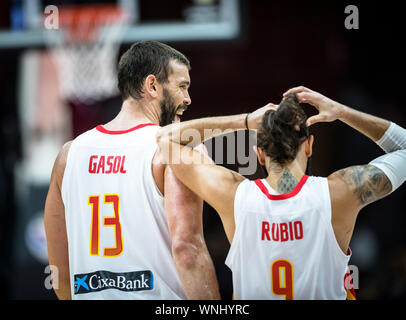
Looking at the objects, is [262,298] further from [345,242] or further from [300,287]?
[345,242]

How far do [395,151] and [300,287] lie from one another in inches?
34.8

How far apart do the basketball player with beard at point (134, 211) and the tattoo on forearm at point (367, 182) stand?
799mm

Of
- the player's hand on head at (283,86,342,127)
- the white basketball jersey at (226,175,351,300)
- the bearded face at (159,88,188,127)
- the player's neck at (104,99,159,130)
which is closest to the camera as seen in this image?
the white basketball jersey at (226,175,351,300)

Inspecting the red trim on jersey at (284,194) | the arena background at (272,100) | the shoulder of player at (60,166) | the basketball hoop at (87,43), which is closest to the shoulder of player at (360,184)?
the red trim on jersey at (284,194)

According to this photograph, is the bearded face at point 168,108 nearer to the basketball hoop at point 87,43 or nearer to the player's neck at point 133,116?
the player's neck at point 133,116

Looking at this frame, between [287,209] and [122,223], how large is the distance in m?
0.90

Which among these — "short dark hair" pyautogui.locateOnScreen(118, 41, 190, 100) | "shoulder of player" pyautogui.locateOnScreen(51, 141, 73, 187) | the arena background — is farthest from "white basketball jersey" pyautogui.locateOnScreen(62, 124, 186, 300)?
the arena background

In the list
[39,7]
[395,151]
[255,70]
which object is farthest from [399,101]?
[395,151]

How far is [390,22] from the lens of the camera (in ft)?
34.9

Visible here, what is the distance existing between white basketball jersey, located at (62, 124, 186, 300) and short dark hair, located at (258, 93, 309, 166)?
629 millimetres

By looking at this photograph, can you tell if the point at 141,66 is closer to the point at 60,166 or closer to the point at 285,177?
the point at 60,166

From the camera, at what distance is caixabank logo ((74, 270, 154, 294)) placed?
131 inches
